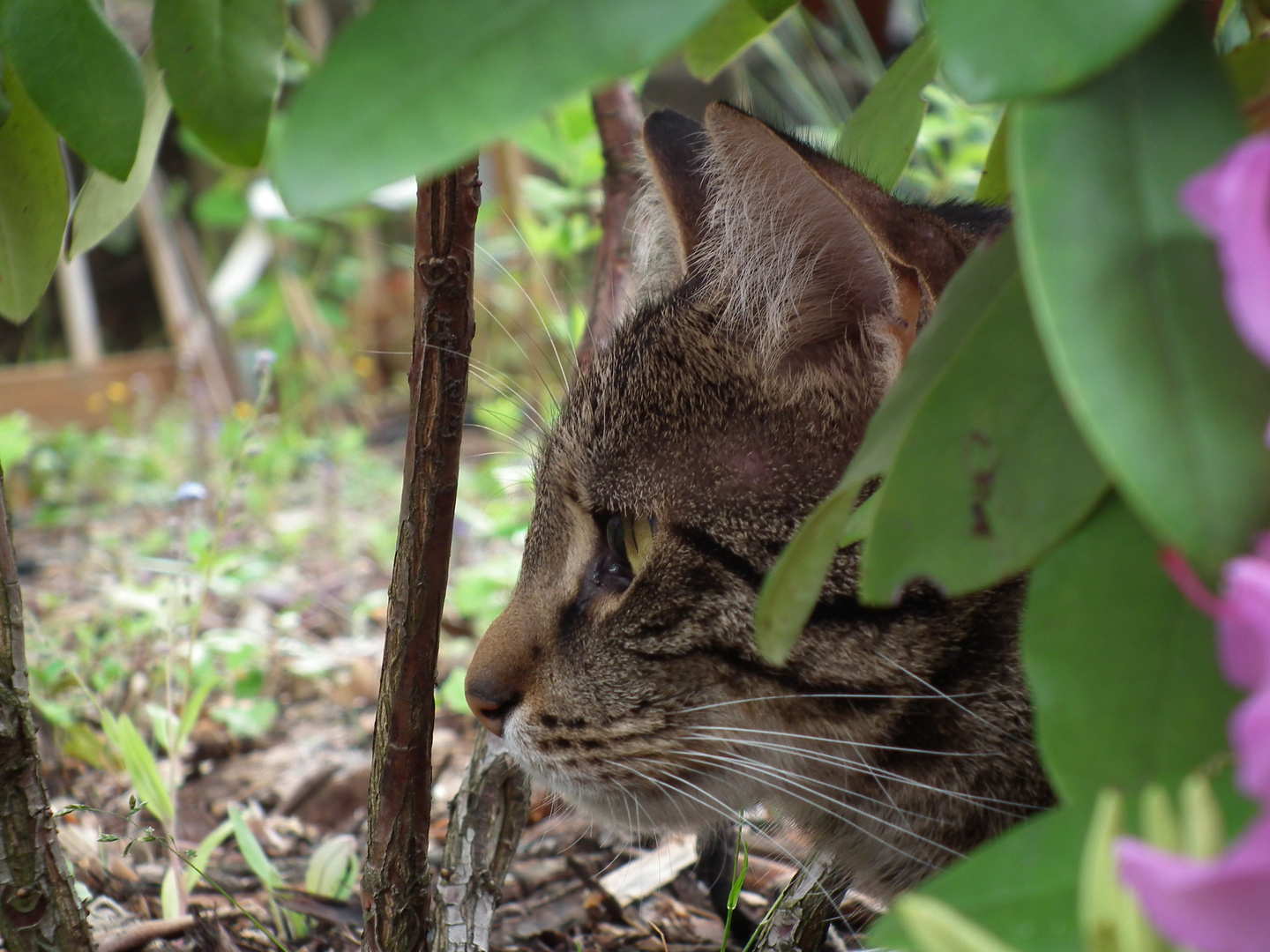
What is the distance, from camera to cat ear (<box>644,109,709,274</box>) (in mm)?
1157

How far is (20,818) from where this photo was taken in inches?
30.7

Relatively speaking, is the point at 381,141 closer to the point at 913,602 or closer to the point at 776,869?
the point at 913,602

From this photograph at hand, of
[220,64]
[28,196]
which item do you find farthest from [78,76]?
[28,196]

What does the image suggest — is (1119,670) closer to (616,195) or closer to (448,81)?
(448,81)

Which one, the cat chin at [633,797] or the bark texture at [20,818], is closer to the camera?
the bark texture at [20,818]

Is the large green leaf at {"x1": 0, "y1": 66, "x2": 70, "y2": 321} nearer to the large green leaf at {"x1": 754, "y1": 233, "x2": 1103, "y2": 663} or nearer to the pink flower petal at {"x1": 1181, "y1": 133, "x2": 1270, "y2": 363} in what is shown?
the large green leaf at {"x1": 754, "y1": 233, "x2": 1103, "y2": 663}

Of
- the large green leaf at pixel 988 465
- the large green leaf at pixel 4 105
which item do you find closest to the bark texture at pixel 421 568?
the large green leaf at pixel 4 105

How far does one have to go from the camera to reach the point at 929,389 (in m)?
0.47

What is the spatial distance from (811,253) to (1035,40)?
58cm

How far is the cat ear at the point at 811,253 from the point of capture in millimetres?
819

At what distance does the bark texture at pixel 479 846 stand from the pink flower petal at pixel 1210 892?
2.33 ft

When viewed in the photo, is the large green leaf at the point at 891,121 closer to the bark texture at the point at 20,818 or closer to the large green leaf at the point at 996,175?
the large green leaf at the point at 996,175

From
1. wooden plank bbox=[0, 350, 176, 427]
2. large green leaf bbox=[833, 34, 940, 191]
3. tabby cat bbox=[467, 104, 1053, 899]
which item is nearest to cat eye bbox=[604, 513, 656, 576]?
tabby cat bbox=[467, 104, 1053, 899]

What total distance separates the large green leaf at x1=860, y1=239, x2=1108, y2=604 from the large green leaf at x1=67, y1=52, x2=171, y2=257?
0.56 metres
